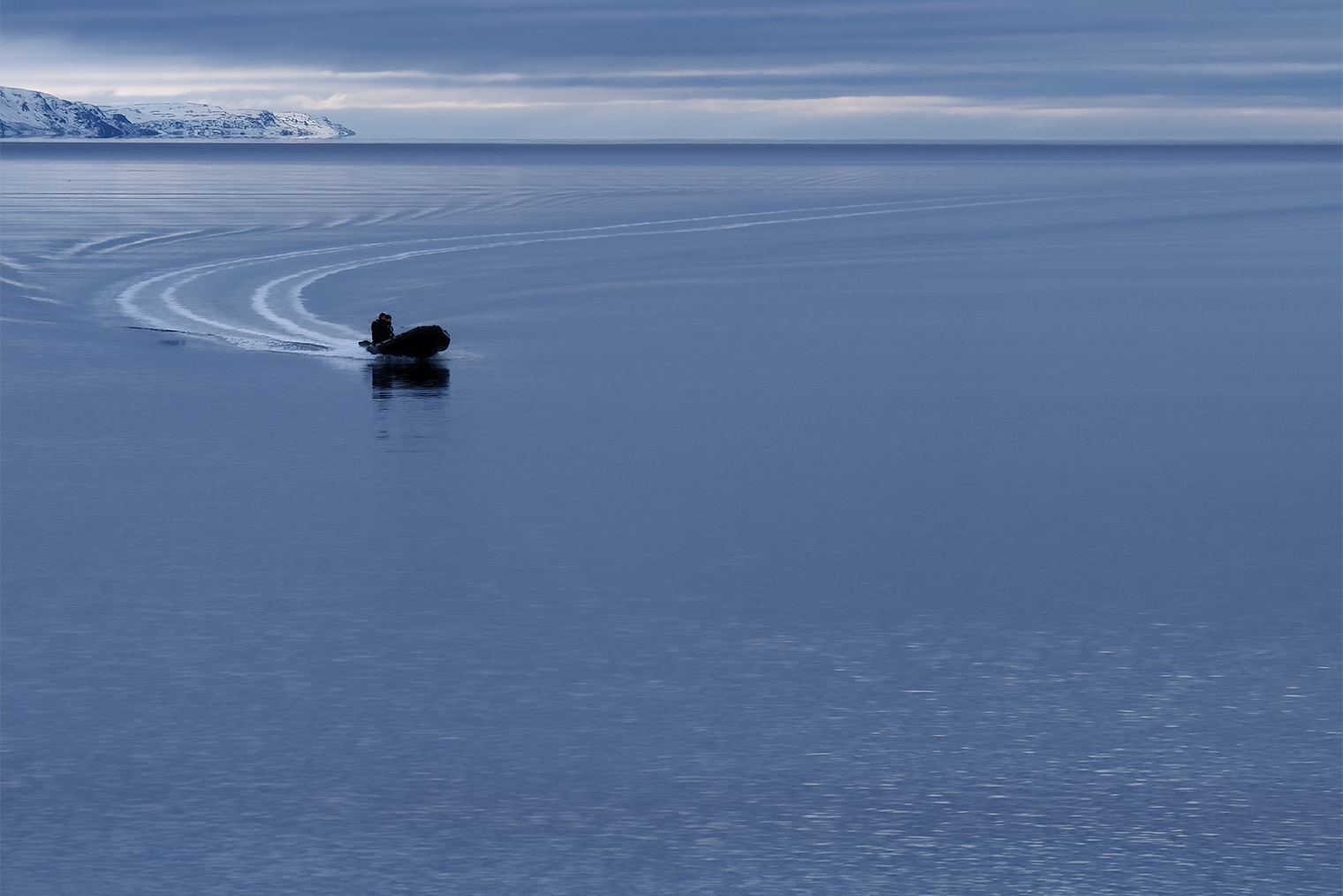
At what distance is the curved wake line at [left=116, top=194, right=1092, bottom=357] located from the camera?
3744 cm

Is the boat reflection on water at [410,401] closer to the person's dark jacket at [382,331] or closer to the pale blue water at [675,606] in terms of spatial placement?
the pale blue water at [675,606]

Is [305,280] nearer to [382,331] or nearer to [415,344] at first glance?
[382,331]

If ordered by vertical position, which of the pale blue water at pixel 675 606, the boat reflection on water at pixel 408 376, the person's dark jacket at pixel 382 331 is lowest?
the boat reflection on water at pixel 408 376

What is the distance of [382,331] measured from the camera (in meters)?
33.8

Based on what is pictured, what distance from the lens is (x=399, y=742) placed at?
12.4m

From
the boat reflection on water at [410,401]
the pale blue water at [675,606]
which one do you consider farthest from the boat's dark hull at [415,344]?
the pale blue water at [675,606]

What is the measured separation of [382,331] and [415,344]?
81 centimetres

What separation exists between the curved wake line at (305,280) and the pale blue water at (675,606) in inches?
17.4

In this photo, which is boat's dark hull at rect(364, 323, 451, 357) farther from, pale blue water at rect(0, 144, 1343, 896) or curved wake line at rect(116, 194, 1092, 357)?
curved wake line at rect(116, 194, 1092, 357)

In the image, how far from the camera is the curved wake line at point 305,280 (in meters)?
37.4

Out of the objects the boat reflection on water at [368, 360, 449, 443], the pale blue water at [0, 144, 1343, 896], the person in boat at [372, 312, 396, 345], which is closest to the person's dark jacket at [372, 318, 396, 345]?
the person in boat at [372, 312, 396, 345]

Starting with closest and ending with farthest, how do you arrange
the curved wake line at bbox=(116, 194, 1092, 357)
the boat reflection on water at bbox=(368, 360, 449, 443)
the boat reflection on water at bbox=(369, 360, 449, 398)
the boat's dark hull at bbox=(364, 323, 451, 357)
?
the boat reflection on water at bbox=(368, 360, 449, 443), the boat reflection on water at bbox=(369, 360, 449, 398), the boat's dark hull at bbox=(364, 323, 451, 357), the curved wake line at bbox=(116, 194, 1092, 357)

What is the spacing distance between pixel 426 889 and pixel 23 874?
240cm

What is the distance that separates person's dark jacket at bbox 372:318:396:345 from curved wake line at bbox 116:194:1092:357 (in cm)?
57
